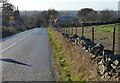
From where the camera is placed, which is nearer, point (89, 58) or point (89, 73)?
point (89, 73)

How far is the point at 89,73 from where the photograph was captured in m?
8.06

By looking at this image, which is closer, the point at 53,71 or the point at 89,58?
the point at 89,58

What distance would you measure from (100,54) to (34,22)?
11864 centimetres

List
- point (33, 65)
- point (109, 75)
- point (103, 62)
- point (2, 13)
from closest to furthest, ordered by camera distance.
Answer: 1. point (109, 75)
2. point (103, 62)
3. point (33, 65)
4. point (2, 13)

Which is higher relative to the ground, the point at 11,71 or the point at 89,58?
the point at 89,58

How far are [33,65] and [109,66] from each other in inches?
219

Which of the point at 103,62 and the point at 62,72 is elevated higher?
the point at 103,62

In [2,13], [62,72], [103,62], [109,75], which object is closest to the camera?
[109,75]

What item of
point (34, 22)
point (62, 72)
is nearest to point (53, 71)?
point (62, 72)

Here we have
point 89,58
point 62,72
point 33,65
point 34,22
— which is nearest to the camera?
point 89,58

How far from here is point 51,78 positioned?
9.25 m

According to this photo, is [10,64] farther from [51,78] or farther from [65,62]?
[51,78]

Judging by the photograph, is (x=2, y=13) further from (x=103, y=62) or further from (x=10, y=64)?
(x=103, y=62)

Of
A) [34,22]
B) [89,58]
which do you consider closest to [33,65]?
[89,58]
